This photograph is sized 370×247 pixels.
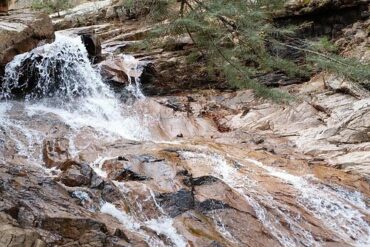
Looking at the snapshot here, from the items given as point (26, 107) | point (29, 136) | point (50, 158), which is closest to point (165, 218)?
point (50, 158)

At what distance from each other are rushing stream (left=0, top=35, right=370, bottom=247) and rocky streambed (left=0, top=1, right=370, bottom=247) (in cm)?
3

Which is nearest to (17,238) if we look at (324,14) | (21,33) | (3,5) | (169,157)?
(169,157)

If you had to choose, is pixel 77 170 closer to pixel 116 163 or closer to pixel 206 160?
pixel 116 163

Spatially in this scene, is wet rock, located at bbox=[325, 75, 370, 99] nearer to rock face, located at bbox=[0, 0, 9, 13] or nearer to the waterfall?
the waterfall

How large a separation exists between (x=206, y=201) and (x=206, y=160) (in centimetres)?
186

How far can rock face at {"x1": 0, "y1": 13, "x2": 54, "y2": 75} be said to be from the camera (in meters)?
9.64

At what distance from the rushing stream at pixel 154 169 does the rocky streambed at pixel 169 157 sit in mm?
27

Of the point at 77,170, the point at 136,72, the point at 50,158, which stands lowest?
the point at 136,72

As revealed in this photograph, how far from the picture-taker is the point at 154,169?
22.7ft

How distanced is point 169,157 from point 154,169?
647mm

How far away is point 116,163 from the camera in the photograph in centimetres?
702

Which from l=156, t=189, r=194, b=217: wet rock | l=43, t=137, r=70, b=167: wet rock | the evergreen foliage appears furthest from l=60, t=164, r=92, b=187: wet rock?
the evergreen foliage

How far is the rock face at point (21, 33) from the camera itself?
9641 millimetres

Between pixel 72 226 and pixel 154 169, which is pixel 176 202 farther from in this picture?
pixel 72 226
